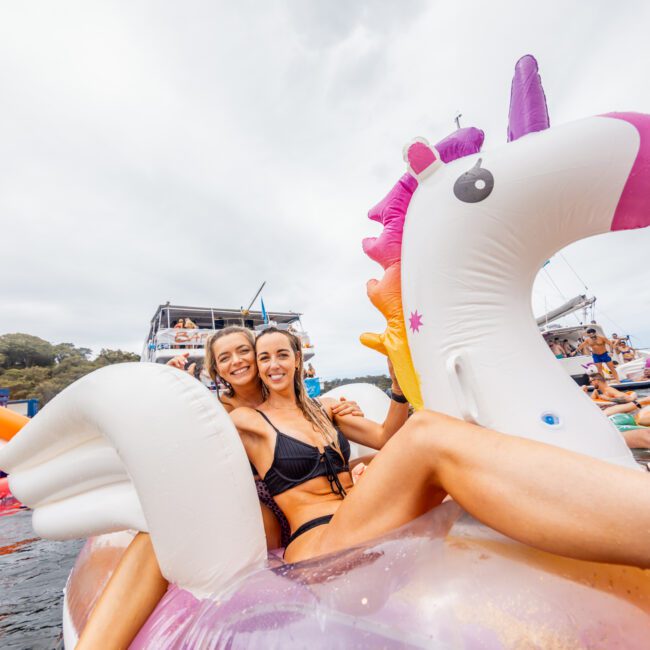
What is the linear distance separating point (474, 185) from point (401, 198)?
328 mm

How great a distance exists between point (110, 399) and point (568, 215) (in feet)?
4.58

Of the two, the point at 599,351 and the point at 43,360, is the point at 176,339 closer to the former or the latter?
the point at 599,351

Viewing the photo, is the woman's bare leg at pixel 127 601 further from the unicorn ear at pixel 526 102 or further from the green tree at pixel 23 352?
the green tree at pixel 23 352

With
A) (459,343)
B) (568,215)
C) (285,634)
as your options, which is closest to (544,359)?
(459,343)

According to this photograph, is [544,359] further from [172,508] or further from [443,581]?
[172,508]

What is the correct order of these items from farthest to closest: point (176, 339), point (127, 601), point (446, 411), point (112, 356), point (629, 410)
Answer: point (112, 356) < point (176, 339) < point (629, 410) < point (446, 411) < point (127, 601)

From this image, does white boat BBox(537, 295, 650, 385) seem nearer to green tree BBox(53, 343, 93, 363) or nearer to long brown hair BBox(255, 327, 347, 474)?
long brown hair BBox(255, 327, 347, 474)

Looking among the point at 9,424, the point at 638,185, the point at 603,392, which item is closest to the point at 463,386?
the point at 638,185

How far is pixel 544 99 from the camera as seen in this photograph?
1.18 m

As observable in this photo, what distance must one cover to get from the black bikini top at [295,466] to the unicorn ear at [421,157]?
3.49ft

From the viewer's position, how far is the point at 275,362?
5.10ft

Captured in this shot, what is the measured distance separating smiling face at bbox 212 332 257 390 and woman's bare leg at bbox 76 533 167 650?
74 cm

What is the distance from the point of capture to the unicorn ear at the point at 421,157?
1.22 metres

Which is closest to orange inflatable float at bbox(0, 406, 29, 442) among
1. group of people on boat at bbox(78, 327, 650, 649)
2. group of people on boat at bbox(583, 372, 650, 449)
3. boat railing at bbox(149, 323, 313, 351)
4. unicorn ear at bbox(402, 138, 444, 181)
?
group of people on boat at bbox(78, 327, 650, 649)
